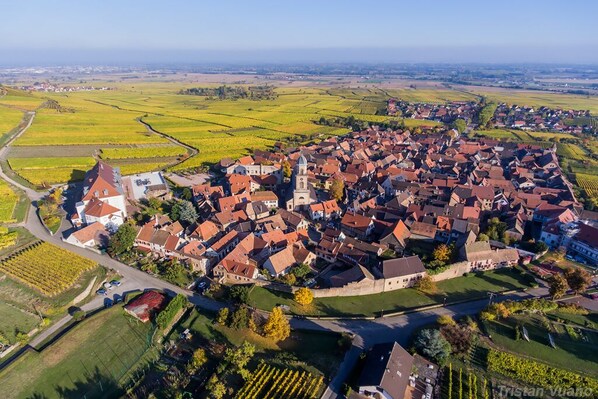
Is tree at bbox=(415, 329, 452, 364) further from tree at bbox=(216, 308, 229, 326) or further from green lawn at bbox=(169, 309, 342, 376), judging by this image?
tree at bbox=(216, 308, 229, 326)

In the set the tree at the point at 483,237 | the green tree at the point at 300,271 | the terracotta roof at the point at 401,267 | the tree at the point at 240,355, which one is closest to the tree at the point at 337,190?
the green tree at the point at 300,271

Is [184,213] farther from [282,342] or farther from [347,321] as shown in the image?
[347,321]

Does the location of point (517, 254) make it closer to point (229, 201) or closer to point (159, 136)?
point (229, 201)

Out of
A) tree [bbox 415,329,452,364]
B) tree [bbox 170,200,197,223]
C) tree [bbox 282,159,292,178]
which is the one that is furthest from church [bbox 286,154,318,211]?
tree [bbox 415,329,452,364]

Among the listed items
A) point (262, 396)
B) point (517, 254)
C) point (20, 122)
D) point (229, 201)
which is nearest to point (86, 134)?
point (20, 122)

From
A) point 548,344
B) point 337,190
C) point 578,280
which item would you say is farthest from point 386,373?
point 337,190

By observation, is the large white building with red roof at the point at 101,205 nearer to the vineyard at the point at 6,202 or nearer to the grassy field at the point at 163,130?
the vineyard at the point at 6,202
